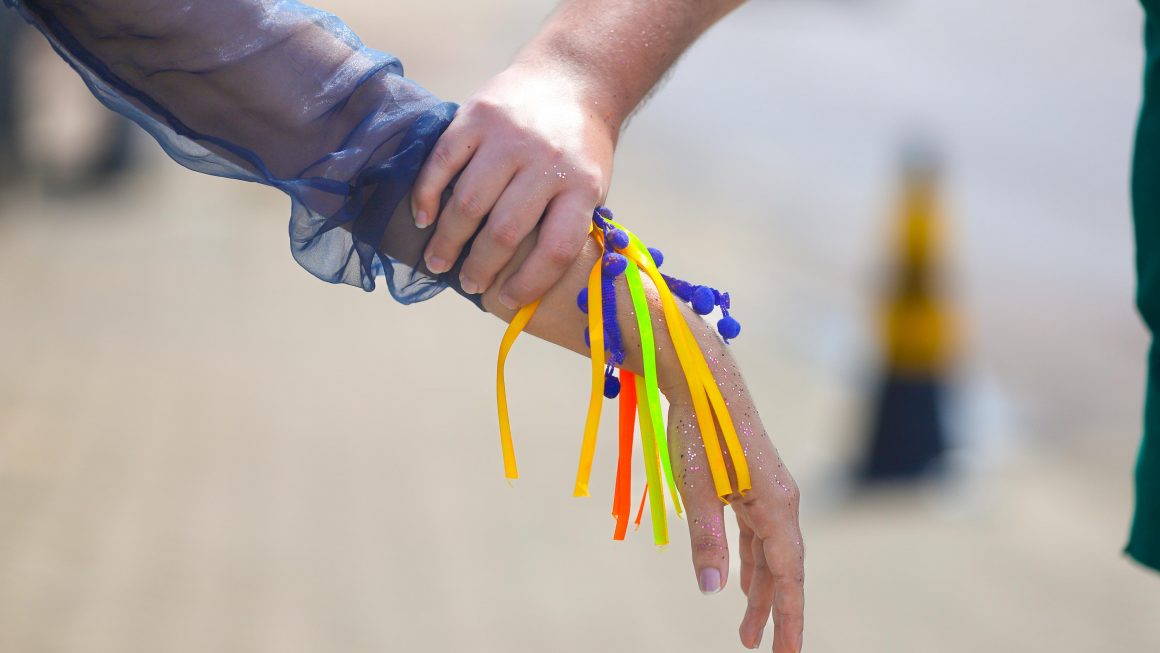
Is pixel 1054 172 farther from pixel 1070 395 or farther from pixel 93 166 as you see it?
pixel 93 166

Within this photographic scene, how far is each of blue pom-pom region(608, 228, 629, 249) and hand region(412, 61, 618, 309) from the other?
1.8 inches

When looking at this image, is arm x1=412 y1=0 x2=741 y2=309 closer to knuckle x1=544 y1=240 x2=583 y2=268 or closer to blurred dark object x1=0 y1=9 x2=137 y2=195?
knuckle x1=544 y1=240 x2=583 y2=268

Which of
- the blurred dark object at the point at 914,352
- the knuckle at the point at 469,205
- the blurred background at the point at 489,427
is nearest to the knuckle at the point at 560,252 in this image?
the knuckle at the point at 469,205

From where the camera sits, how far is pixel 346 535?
411 centimetres

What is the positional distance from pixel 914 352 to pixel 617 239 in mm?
3425

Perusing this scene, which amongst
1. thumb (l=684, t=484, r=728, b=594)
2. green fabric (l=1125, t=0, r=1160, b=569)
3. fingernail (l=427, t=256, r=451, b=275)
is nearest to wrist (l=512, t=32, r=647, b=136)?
fingernail (l=427, t=256, r=451, b=275)

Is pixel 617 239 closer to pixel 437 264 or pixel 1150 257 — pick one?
pixel 437 264

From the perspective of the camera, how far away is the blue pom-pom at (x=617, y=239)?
182cm

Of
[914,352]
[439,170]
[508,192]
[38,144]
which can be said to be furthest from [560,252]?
[38,144]

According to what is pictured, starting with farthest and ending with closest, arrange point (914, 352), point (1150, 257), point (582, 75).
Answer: point (914, 352)
point (1150, 257)
point (582, 75)

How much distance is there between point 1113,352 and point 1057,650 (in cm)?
314

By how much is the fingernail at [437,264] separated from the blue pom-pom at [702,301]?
0.39m

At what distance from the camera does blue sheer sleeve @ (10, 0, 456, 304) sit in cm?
176

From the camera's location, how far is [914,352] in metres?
4.96
